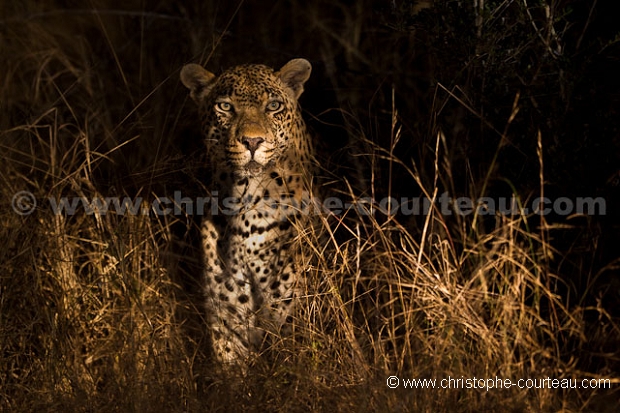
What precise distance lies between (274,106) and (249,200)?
520 mm

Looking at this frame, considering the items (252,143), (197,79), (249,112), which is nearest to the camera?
(252,143)

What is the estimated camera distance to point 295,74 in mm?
5719

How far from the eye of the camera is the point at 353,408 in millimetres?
4191

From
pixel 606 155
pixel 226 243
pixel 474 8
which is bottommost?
pixel 226 243

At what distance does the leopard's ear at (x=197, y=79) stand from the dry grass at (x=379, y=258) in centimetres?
20

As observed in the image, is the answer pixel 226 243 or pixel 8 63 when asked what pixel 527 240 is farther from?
pixel 8 63

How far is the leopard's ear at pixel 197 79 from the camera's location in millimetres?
5621

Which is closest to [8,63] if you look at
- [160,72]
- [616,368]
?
[160,72]

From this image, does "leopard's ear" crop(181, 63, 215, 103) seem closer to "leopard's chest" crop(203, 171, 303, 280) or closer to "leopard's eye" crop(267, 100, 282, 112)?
"leopard's eye" crop(267, 100, 282, 112)

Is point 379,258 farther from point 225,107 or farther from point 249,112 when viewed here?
point 225,107

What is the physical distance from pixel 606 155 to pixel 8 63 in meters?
4.00

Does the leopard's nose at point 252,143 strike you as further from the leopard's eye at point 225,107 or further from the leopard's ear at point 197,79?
the leopard's ear at point 197,79

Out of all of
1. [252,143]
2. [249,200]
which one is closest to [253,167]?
[252,143]

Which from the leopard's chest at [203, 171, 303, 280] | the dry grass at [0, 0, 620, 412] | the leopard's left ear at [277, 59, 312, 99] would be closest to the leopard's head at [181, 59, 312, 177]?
the leopard's left ear at [277, 59, 312, 99]
